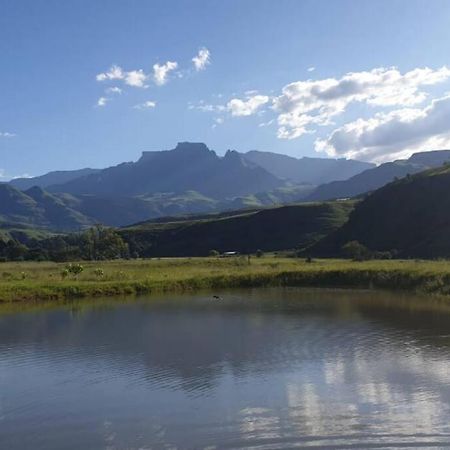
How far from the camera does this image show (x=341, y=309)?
39219 millimetres

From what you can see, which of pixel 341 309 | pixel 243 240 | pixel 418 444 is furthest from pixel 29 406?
pixel 243 240

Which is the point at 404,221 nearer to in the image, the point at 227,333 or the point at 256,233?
the point at 256,233

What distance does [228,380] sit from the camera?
2056 cm

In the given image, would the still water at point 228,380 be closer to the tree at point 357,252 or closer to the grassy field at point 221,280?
the grassy field at point 221,280

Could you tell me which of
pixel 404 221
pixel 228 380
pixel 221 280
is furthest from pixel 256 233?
pixel 228 380

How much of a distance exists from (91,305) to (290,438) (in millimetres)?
32313

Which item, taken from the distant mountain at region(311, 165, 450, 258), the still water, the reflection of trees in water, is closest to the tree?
the distant mountain at region(311, 165, 450, 258)

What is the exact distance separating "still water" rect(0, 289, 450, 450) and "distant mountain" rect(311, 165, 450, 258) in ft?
233

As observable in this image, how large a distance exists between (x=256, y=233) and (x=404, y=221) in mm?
63792

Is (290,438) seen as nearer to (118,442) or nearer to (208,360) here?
(118,442)

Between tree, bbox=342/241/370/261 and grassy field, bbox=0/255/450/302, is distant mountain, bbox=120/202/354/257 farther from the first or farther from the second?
grassy field, bbox=0/255/450/302

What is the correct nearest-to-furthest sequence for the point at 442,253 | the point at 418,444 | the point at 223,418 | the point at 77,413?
the point at 418,444 < the point at 223,418 < the point at 77,413 < the point at 442,253

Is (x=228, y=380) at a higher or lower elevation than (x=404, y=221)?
lower

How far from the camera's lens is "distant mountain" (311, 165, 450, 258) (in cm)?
10604
